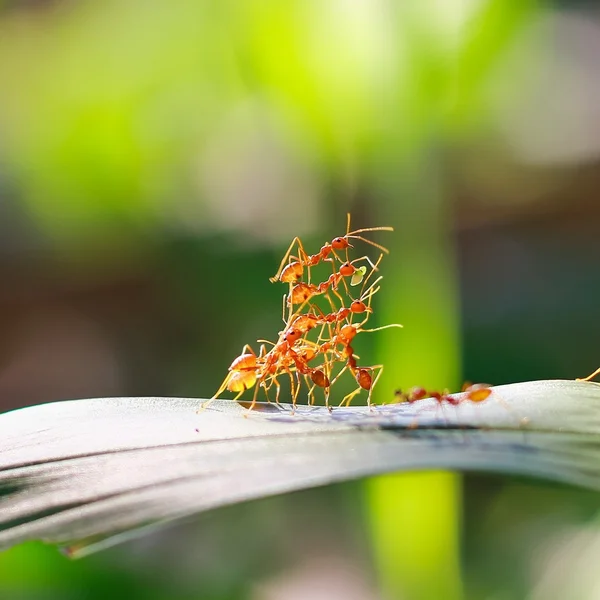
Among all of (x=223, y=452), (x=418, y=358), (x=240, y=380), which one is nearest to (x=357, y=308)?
(x=240, y=380)

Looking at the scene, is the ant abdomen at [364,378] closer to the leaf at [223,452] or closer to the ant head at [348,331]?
the ant head at [348,331]

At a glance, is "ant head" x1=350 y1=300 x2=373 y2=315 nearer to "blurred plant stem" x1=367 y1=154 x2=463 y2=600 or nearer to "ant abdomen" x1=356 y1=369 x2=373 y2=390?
"ant abdomen" x1=356 y1=369 x2=373 y2=390

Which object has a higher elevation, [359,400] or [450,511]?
[359,400]

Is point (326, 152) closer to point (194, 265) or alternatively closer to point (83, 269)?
point (194, 265)

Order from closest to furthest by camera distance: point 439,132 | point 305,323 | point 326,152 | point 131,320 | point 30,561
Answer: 1. point 305,323
2. point 30,561
3. point 439,132
4. point 326,152
5. point 131,320

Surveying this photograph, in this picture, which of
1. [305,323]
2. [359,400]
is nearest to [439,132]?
[359,400]

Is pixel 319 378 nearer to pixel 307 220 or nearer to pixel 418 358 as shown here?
pixel 418 358
